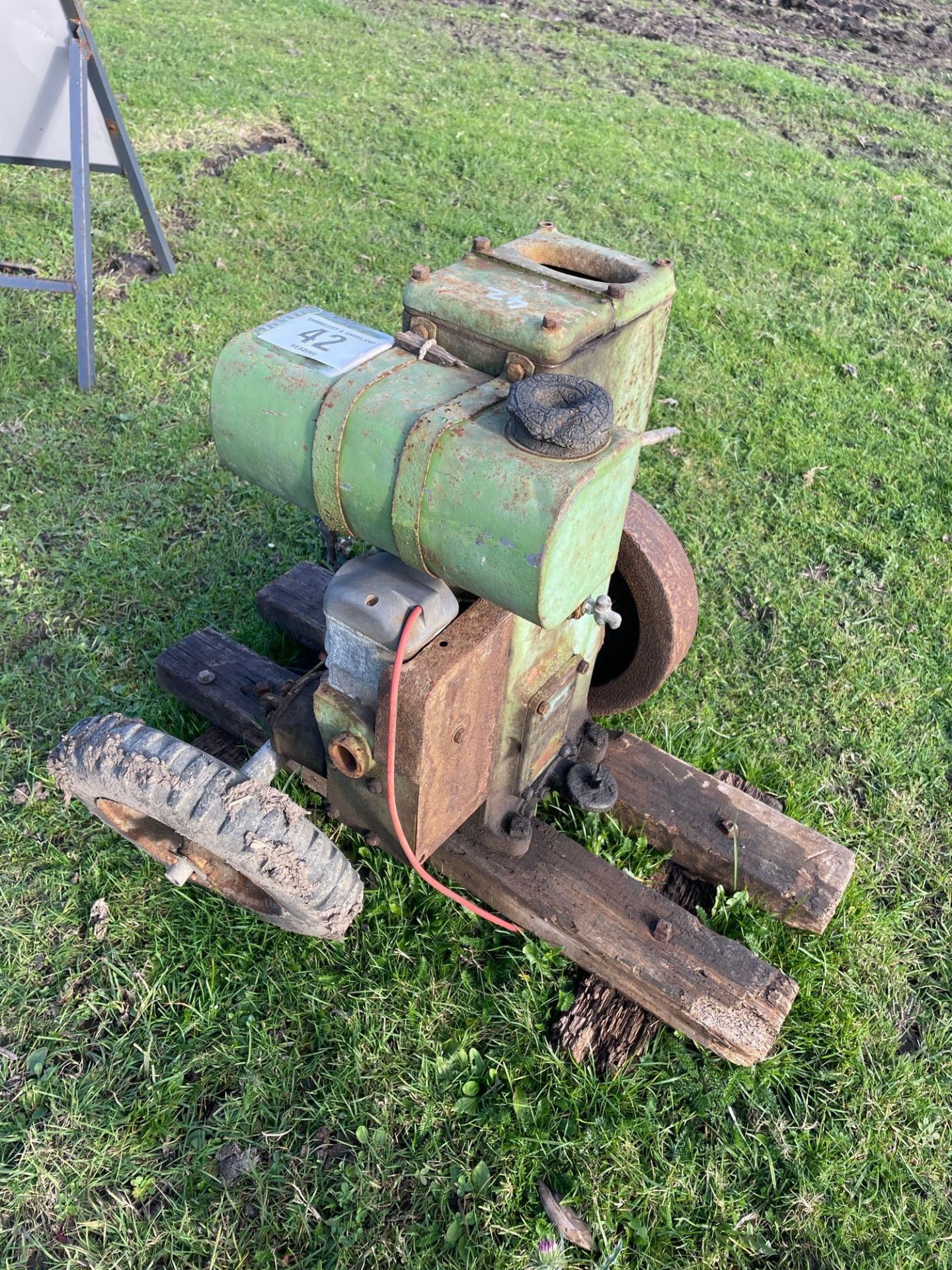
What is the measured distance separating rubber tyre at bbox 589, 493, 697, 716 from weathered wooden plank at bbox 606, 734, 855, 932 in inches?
7.6

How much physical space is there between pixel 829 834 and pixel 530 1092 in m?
1.15

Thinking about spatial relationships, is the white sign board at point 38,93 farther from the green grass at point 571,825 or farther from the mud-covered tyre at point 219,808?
the mud-covered tyre at point 219,808

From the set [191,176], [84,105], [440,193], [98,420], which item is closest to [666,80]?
[440,193]

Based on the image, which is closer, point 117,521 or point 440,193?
point 117,521

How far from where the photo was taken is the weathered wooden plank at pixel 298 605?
278 cm

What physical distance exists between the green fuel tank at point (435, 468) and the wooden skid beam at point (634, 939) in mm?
784

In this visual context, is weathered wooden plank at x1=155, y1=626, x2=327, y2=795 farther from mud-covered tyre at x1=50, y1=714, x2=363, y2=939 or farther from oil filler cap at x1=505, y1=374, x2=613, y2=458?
oil filler cap at x1=505, y1=374, x2=613, y2=458

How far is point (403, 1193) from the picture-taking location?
1.87 metres

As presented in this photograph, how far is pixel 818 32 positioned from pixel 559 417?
31.2 ft

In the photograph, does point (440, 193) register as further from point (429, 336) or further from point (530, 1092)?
point (530, 1092)

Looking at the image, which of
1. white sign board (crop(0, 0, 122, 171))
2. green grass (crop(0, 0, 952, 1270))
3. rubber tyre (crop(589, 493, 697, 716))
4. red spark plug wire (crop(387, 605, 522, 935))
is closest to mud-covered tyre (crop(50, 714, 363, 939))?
red spark plug wire (crop(387, 605, 522, 935))

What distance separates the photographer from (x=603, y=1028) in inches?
82.4

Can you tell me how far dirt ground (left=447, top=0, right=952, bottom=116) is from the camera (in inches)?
307

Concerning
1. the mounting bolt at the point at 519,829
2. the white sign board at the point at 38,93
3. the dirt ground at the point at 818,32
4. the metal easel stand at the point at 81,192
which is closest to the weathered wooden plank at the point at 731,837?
the mounting bolt at the point at 519,829
